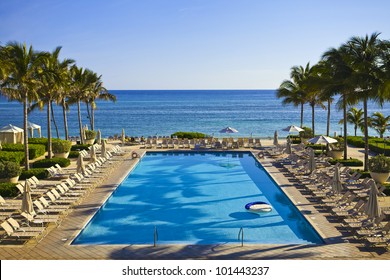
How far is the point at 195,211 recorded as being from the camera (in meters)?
15.6

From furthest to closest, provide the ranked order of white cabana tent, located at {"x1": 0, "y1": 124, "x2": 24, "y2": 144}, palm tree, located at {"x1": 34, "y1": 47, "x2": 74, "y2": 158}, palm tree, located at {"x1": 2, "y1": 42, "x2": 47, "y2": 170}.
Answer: white cabana tent, located at {"x1": 0, "y1": 124, "x2": 24, "y2": 144} → palm tree, located at {"x1": 34, "y1": 47, "x2": 74, "y2": 158} → palm tree, located at {"x1": 2, "y1": 42, "x2": 47, "y2": 170}

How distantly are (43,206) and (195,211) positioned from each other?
528 cm

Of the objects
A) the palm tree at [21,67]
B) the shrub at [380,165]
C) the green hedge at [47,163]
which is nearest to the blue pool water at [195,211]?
the green hedge at [47,163]

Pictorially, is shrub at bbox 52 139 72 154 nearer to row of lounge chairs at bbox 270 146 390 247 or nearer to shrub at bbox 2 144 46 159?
shrub at bbox 2 144 46 159

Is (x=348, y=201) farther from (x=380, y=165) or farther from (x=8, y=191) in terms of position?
(x=8, y=191)

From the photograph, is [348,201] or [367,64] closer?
[348,201]

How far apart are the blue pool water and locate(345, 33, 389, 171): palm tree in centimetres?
612

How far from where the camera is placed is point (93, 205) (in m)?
15.6

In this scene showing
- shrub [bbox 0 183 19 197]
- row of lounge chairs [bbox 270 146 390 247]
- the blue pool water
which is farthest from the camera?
shrub [bbox 0 183 19 197]

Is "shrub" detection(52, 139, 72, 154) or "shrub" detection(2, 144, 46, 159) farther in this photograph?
"shrub" detection(52, 139, 72, 154)

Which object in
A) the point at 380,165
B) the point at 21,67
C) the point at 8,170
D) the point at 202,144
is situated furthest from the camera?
the point at 202,144

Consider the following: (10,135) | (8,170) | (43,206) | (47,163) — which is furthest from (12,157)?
(43,206)

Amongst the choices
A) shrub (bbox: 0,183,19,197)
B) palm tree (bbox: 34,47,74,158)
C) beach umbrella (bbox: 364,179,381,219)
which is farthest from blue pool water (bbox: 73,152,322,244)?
palm tree (bbox: 34,47,74,158)

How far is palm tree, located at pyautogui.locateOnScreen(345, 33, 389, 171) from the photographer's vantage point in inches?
766
